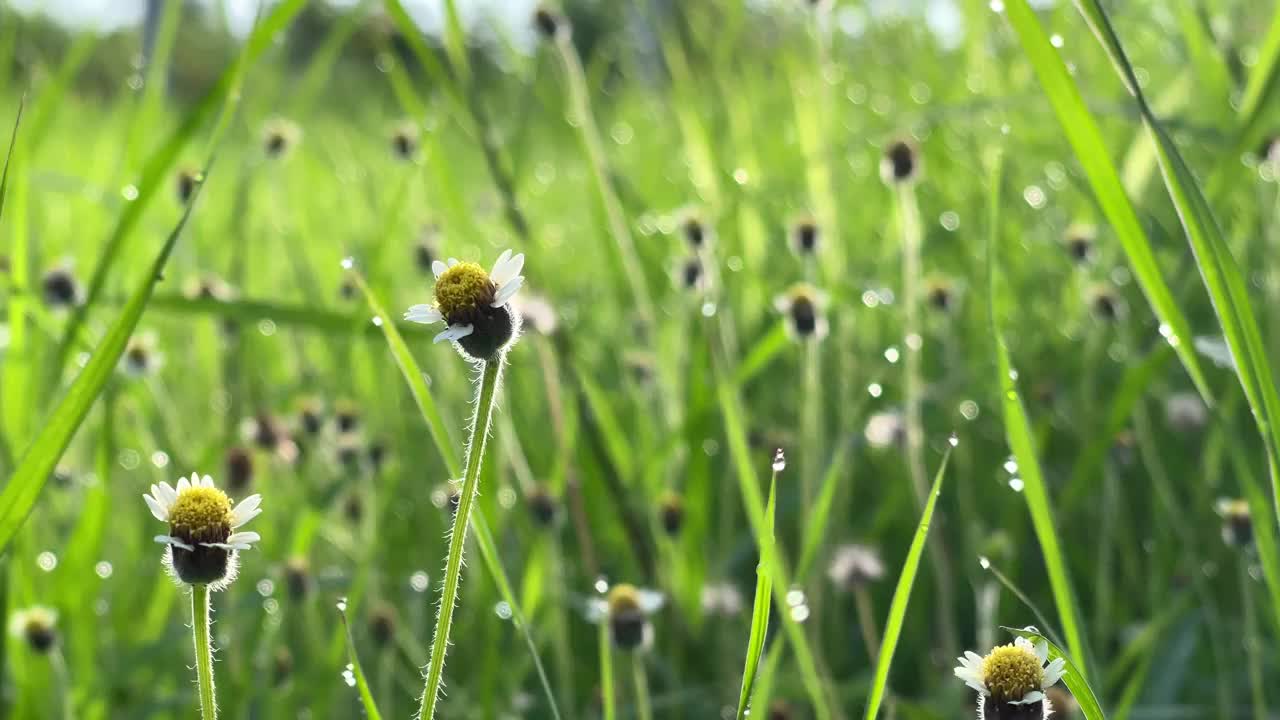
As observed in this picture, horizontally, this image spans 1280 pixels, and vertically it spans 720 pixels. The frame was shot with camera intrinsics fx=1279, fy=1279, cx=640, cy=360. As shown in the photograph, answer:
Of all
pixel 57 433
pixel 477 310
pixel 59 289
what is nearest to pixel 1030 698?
pixel 477 310

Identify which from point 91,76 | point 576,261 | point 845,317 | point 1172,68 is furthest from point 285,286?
point 91,76

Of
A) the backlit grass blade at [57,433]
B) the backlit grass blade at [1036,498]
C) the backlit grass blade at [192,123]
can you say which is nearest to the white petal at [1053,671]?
the backlit grass blade at [1036,498]

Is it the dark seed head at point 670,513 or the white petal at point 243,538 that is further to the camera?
the dark seed head at point 670,513

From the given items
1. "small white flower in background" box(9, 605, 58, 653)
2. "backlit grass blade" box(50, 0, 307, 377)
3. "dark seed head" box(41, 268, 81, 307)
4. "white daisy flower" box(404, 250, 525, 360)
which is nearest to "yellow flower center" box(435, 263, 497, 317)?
"white daisy flower" box(404, 250, 525, 360)

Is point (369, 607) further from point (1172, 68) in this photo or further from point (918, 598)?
point (1172, 68)

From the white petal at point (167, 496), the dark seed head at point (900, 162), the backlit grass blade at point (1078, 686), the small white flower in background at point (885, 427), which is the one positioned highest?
the dark seed head at point (900, 162)

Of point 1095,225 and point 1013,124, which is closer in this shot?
point 1095,225

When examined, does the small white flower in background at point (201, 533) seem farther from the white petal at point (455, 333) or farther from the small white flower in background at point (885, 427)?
the small white flower in background at point (885, 427)

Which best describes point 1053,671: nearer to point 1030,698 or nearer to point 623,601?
point 1030,698
